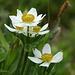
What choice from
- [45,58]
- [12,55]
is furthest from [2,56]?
[45,58]

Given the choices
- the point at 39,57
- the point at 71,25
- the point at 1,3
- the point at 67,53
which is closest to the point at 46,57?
the point at 39,57

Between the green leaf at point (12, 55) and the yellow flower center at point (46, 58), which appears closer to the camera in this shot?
the yellow flower center at point (46, 58)

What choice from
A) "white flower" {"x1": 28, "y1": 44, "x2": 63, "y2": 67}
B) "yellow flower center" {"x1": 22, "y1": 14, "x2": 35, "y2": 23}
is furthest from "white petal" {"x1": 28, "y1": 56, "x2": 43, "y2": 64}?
"yellow flower center" {"x1": 22, "y1": 14, "x2": 35, "y2": 23}

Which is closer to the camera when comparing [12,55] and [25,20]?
[25,20]

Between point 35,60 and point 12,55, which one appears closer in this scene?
point 35,60

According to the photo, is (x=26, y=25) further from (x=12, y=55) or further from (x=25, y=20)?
(x=12, y=55)

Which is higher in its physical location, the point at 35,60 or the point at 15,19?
the point at 15,19

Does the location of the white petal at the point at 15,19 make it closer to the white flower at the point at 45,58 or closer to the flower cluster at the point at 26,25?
the flower cluster at the point at 26,25

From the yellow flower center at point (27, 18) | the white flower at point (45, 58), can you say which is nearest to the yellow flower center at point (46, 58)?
the white flower at point (45, 58)

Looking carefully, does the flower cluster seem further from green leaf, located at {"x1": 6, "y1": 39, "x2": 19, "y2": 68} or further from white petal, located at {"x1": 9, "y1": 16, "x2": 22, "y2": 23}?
green leaf, located at {"x1": 6, "y1": 39, "x2": 19, "y2": 68}

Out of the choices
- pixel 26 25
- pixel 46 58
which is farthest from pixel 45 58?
pixel 26 25

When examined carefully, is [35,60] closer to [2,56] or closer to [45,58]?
[45,58]
